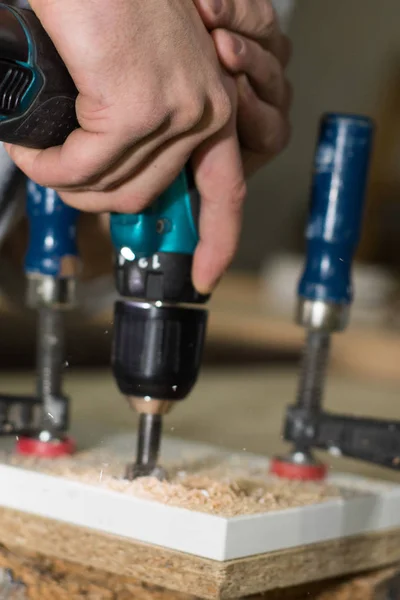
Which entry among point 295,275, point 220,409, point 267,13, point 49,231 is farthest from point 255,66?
point 295,275

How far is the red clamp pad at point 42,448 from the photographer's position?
1.42 ft

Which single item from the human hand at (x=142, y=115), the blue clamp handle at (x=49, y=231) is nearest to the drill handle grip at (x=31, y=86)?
the human hand at (x=142, y=115)

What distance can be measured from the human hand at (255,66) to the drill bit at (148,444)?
0.12 metres

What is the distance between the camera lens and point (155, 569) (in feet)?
1.12

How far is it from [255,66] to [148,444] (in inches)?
6.3

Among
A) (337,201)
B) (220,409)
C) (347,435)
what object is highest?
(337,201)

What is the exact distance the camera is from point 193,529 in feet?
1.09

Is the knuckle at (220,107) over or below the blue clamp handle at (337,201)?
over

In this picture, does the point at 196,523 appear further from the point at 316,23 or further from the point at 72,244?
the point at 316,23

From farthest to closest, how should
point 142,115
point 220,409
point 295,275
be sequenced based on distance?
point 295,275, point 220,409, point 142,115

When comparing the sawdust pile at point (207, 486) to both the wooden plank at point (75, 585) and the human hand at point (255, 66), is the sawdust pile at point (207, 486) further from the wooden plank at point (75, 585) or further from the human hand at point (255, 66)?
the human hand at point (255, 66)

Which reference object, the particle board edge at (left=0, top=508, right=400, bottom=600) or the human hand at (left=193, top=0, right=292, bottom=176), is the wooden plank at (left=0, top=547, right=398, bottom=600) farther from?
the human hand at (left=193, top=0, right=292, bottom=176)

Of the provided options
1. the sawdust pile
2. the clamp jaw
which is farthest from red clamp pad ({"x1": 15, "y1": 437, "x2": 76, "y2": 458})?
the clamp jaw

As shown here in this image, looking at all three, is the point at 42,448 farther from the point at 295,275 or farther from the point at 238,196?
the point at 295,275
